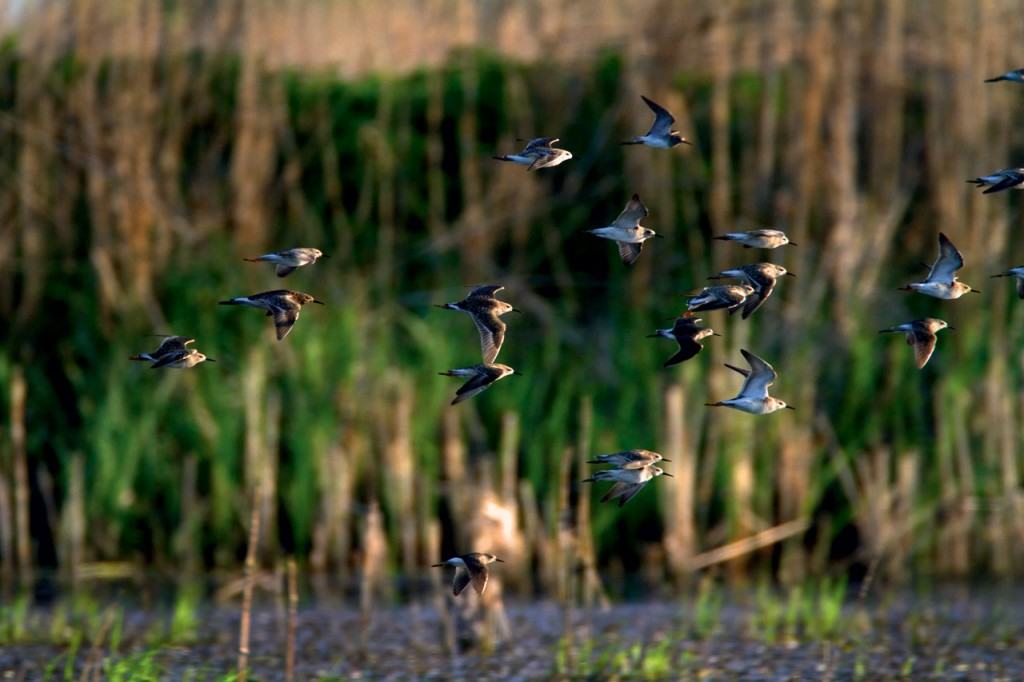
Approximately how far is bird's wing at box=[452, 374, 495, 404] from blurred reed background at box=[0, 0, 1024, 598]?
1.85 m

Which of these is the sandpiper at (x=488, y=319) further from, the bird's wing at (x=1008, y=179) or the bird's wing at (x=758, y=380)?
the bird's wing at (x=1008, y=179)

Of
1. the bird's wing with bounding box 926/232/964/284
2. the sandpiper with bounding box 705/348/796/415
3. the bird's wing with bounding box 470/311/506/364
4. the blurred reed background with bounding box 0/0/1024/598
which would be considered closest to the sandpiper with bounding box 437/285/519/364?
the bird's wing with bounding box 470/311/506/364

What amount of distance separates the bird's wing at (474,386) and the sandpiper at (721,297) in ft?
→ 1.66

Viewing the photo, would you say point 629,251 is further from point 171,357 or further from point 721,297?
point 171,357

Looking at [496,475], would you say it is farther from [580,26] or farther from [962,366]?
[580,26]

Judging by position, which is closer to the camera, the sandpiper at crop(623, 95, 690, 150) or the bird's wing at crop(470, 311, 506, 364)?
the bird's wing at crop(470, 311, 506, 364)

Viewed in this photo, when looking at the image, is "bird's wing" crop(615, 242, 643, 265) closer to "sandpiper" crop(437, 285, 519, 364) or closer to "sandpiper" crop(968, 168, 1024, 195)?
"sandpiper" crop(437, 285, 519, 364)

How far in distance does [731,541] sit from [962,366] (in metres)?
1.40

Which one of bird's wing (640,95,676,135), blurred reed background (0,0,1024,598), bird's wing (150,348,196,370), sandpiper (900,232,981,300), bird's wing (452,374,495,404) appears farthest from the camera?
blurred reed background (0,0,1024,598)

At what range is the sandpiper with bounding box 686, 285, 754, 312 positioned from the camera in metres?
4.04

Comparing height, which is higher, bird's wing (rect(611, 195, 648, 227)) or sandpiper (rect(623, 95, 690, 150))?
sandpiper (rect(623, 95, 690, 150))

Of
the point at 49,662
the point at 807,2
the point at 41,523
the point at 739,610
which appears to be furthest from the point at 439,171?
the point at 49,662

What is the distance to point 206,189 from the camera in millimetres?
8820

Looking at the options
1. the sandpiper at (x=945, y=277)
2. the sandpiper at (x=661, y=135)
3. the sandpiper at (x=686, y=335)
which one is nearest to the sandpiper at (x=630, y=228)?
the sandpiper at (x=661, y=135)
